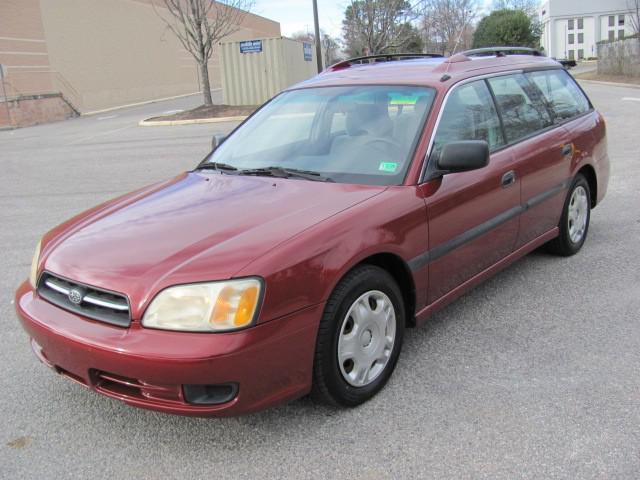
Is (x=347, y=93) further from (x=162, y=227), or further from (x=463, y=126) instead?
(x=162, y=227)

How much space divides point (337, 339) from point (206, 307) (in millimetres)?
664

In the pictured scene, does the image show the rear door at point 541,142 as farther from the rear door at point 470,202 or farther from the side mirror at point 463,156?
the side mirror at point 463,156

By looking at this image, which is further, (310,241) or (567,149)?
(567,149)

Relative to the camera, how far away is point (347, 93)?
13.0 feet

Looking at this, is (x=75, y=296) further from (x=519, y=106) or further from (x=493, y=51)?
Result: (x=493, y=51)

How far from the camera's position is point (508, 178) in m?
3.98

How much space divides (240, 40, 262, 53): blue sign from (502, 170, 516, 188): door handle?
21.2 meters

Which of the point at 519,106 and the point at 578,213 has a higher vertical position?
the point at 519,106

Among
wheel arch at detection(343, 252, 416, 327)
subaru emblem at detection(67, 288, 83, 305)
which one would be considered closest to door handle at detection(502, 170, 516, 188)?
wheel arch at detection(343, 252, 416, 327)

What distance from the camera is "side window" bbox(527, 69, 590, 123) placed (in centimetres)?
479

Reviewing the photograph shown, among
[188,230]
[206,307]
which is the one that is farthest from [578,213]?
[206,307]

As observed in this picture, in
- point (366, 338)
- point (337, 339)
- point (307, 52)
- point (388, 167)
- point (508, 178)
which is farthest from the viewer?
point (307, 52)

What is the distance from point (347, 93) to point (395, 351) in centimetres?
172

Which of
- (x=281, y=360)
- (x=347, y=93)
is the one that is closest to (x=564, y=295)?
(x=347, y=93)
